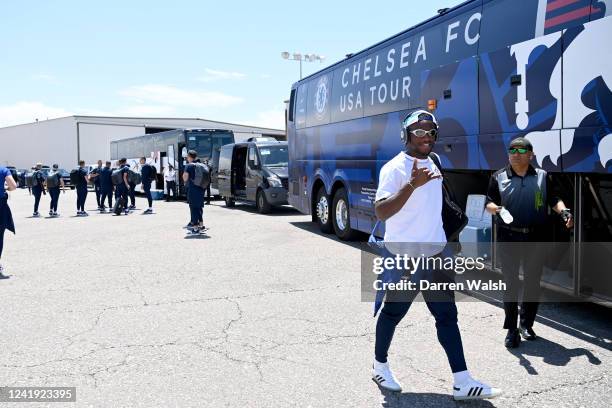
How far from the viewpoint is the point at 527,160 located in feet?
15.4

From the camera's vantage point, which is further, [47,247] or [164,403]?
[47,247]

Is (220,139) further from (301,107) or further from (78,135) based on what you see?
(78,135)

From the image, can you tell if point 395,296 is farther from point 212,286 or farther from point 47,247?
point 47,247

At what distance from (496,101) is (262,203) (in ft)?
38.3

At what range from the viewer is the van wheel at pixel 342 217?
10.5m

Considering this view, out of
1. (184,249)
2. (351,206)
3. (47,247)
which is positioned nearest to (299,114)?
(351,206)

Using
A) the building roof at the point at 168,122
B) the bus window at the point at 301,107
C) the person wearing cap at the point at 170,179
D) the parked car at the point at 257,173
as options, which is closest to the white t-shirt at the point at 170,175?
the person wearing cap at the point at 170,179

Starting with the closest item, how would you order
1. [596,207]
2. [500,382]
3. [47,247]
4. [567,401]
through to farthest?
1. [567,401]
2. [500,382]
3. [596,207]
4. [47,247]

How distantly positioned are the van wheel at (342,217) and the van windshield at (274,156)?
6.65 metres

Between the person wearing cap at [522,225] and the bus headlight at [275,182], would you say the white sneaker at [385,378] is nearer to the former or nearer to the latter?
the person wearing cap at [522,225]

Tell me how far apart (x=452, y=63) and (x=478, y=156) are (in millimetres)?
1357

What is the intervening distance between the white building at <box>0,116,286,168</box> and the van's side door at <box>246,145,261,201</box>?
42542 mm

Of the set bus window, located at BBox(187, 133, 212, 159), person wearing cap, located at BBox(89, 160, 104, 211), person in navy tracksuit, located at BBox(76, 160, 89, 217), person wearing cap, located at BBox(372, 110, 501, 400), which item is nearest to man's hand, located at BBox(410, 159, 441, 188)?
person wearing cap, located at BBox(372, 110, 501, 400)

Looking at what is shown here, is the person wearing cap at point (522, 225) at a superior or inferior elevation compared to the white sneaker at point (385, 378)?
superior
